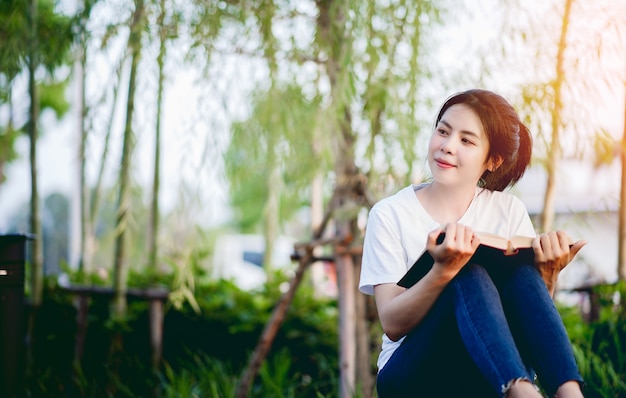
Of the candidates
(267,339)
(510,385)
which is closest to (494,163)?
(510,385)

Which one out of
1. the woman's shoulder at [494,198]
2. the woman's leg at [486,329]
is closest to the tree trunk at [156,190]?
the woman's shoulder at [494,198]

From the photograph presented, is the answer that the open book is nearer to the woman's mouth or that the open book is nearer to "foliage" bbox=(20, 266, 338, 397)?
the woman's mouth

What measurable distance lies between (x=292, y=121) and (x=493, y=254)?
154 cm

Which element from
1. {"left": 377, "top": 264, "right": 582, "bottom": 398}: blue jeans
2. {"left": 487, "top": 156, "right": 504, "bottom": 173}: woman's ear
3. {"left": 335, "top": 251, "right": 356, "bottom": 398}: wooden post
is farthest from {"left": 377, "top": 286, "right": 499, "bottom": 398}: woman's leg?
{"left": 335, "top": 251, "right": 356, "bottom": 398}: wooden post

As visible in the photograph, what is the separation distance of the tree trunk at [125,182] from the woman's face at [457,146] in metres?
1.25

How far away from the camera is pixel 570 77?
2416 millimetres

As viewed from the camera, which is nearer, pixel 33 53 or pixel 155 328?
pixel 33 53

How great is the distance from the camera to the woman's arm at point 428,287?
131cm

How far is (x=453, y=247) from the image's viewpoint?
1291 millimetres

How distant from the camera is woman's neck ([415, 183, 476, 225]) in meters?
1.61

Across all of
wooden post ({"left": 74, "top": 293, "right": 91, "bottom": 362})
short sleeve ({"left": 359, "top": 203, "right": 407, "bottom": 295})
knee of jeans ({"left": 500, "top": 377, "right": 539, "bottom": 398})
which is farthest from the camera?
wooden post ({"left": 74, "top": 293, "right": 91, "bottom": 362})

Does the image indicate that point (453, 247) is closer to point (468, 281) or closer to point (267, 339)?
point (468, 281)

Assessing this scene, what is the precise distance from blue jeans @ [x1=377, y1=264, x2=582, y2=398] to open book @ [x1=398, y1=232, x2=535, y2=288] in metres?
0.02

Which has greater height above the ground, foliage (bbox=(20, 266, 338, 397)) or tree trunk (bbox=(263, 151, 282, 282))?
tree trunk (bbox=(263, 151, 282, 282))
